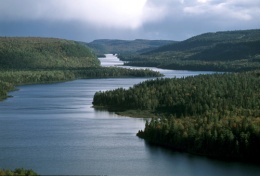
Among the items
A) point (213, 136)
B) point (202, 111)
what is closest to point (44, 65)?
point (202, 111)

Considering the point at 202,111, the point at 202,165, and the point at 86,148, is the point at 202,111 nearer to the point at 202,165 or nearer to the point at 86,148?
the point at 86,148

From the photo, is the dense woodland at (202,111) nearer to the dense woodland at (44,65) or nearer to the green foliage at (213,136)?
the green foliage at (213,136)

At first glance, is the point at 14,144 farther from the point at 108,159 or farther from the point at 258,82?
the point at 258,82

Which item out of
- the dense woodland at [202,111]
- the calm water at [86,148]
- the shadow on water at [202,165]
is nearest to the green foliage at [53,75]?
the dense woodland at [202,111]

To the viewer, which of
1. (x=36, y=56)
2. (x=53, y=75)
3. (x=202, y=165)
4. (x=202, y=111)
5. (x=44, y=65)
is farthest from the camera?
(x=36, y=56)

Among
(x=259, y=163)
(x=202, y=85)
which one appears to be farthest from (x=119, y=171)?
(x=202, y=85)
